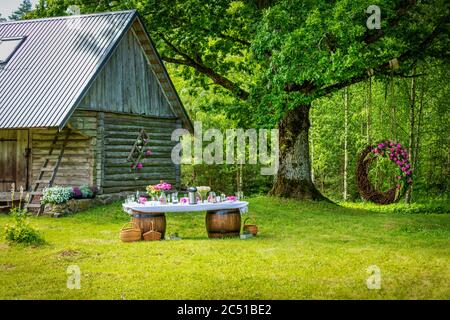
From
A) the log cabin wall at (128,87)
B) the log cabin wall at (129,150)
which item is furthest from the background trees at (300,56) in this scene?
the log cabin wall at (129,150)

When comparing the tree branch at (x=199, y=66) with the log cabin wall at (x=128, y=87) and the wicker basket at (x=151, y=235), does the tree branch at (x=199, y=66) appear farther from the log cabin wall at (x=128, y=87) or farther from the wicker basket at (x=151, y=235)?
the wicker basket at (x=151, y=235)

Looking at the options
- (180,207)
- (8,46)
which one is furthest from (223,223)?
(8,46)

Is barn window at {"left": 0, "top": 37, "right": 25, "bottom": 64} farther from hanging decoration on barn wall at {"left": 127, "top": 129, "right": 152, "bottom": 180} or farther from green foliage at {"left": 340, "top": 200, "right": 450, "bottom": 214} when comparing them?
green foliage at {"left": 340, "top": 200, "right": 450, "bottom": 214}

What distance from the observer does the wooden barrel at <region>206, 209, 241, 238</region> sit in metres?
15.8

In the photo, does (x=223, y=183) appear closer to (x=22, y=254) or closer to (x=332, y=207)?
(x=332, y=207)

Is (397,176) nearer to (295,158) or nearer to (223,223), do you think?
(295,158)

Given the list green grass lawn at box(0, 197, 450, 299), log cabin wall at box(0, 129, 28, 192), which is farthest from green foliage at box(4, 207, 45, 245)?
log cabin wall at box(0, 129, 28, 192)

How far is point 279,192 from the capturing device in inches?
979

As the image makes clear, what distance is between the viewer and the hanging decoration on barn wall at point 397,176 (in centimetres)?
2153

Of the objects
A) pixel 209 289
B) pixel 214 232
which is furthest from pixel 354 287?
pixel 214 232

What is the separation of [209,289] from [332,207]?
A: 13.9m

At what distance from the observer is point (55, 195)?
21.0 meters

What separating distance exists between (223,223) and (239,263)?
3308 mm
